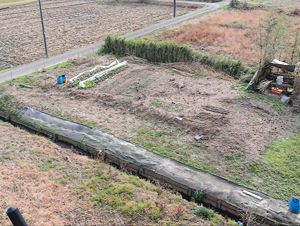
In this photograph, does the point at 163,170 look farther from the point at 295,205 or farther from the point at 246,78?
the point at 246,78

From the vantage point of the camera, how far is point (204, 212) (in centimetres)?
801

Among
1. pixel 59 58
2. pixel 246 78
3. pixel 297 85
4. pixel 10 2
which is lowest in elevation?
pixel 59 58

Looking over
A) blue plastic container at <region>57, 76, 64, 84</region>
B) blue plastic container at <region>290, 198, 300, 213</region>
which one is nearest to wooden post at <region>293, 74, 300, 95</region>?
blue plastic container at <region>290, 198, 300, 213</region>

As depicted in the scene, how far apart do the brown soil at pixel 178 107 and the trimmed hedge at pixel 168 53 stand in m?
0.58

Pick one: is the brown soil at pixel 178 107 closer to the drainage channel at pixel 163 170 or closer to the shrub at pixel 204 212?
the drainage channel at pixel 163 170

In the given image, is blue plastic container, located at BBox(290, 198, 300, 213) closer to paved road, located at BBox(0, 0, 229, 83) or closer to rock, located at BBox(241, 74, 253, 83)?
rock, located at BBox(241, 74, 253, 83)

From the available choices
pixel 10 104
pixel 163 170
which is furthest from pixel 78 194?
pixel 10 104

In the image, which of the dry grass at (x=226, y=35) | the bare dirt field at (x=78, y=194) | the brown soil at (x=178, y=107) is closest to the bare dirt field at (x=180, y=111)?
Result: the brown soil at (x=178, y=107)

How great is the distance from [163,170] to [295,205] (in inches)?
153

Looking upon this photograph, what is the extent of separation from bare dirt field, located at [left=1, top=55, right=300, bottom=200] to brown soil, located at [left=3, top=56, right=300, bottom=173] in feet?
0.11

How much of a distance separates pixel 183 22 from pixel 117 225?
968 inches

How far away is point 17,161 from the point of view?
1003cm

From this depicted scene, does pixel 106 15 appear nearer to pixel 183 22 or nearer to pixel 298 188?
pixel 183 22

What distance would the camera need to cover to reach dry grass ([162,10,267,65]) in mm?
20000
